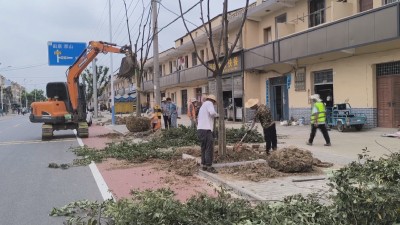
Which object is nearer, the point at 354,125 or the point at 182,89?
the point at 354,125

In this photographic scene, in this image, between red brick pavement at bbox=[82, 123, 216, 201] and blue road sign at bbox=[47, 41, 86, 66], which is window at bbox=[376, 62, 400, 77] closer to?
red brick pavement at bbox=[82, 123, 216, 201]

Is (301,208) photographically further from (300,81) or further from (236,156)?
(300,81)

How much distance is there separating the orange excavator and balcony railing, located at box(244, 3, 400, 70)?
335 inches

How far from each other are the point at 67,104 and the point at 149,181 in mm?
9699

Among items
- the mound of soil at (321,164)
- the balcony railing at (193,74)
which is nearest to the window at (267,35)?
the balcony railing at (193,74)

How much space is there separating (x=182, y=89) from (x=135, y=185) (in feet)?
91.6

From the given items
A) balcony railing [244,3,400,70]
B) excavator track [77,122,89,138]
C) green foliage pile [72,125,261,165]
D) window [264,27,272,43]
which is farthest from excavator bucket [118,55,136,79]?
window [264,27,272,43]

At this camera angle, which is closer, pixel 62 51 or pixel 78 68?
pixel 78 68

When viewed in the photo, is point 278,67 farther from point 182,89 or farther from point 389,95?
point 182,89

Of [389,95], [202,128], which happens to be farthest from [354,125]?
[202,128]

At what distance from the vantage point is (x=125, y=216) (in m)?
3.69

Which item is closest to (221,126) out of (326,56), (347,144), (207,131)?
(207,131)

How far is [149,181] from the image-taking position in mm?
6500

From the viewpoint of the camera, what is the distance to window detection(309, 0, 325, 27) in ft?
52.4
